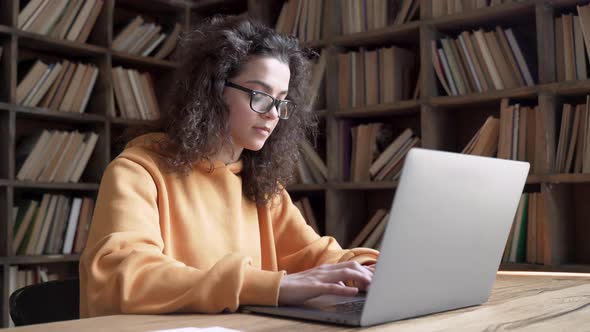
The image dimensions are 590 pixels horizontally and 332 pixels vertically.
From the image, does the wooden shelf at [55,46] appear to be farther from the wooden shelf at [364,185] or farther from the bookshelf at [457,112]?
the wooden shelf at [364,185]

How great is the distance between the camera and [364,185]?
2.84 m

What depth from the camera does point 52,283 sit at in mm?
1409

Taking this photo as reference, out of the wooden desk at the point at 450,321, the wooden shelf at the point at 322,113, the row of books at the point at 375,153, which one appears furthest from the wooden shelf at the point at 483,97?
the wooden desk at the point at 450,321

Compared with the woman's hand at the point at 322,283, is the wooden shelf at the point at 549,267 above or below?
below

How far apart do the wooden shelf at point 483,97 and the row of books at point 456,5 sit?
35 cm

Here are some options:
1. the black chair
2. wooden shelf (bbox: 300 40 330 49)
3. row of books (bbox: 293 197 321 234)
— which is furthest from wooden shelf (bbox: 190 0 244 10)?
the black chair

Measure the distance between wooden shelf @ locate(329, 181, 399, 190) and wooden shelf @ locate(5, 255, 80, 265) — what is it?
1.26 m

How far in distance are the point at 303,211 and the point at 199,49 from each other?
5.05ft

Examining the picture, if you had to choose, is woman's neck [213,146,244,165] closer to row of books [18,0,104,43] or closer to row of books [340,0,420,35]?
row of books [340,0,420,35]

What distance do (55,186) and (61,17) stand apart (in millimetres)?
812

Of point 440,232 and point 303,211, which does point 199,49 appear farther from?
point 303,211

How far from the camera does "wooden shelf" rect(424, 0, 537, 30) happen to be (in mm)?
2439

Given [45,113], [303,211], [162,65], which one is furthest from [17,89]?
[303,211]

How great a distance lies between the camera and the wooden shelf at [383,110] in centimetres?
274
